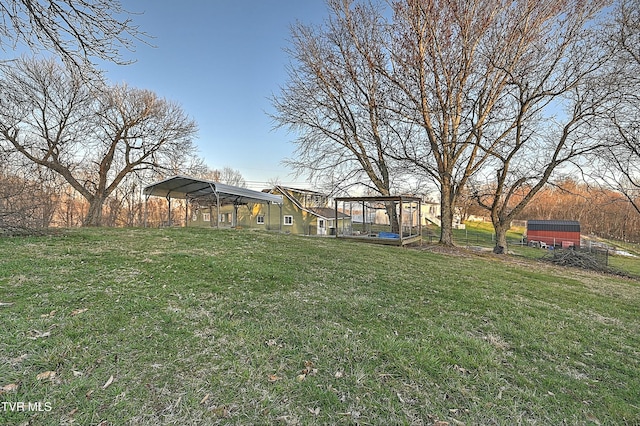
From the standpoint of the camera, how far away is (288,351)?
2467 millimetres

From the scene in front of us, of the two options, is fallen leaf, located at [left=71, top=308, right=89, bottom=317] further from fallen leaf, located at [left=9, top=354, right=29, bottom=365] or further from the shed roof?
the shed roof

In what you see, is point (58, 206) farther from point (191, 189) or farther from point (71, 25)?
point (71, 25)

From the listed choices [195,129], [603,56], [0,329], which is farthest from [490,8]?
[195,129]

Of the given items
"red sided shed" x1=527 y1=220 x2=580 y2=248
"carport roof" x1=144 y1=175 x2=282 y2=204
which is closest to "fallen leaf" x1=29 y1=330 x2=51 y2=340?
"carport roof" x1=144 y1=175 x2=282 y2=204

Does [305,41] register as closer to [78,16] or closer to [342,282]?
[78,16]

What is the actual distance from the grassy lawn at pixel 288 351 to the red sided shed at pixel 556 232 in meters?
21.0

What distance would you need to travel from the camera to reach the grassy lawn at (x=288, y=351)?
182cm

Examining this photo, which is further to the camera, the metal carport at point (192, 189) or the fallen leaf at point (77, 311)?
the metal carport at point (192, 189)

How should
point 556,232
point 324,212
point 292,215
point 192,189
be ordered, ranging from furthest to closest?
1. point 324,212
2. point 292,215
3. point 556,232
4. point 192,189

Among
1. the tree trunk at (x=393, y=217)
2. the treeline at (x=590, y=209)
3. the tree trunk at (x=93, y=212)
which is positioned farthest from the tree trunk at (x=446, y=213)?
the tree trunk at (x=93, y=212)

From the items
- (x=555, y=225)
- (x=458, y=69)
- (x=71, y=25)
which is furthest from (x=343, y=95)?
(x=555, y=225)

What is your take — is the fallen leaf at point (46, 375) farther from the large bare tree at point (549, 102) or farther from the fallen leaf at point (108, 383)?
the large bare tree at point (549, 102)

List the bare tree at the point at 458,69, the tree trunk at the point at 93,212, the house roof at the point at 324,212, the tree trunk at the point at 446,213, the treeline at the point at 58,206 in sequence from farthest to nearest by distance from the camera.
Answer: the house roof at the point at 324,212 → the tree trunk at the point at 93,212 → the tree trunk at the point at 446,213 → the bare tree at the point at 458,69 → the treeline at the point at 58,206

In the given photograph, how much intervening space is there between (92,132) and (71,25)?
14182 mm
